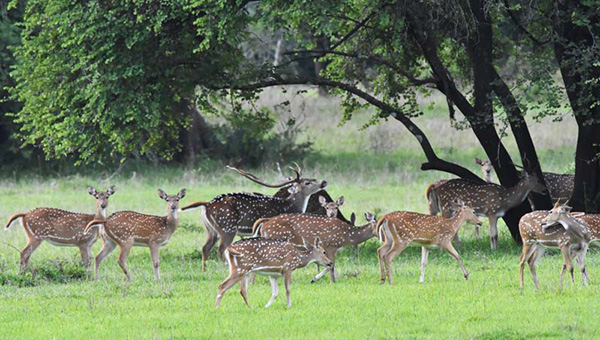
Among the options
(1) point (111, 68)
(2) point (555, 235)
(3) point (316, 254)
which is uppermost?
(1) point (111, 68)

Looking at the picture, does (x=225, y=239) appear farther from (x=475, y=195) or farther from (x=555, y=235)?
(x=555, y=235)

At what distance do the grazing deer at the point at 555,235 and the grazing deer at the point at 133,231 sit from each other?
15.3 ft

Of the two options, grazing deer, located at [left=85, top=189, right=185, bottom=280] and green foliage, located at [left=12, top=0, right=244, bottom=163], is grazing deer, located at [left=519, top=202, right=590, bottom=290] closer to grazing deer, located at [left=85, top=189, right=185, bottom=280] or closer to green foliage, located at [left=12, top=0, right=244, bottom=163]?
grazing deer, located at [left=85, top=189, right=185, bottom=280]

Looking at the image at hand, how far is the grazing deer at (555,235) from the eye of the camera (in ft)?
39.6

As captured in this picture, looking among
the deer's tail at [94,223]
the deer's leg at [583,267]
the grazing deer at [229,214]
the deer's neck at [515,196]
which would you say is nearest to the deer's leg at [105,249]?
the deer's tail at [94,223]

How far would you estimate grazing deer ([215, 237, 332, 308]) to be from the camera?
36.1ft

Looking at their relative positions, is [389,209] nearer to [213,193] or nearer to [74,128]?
[213,193]

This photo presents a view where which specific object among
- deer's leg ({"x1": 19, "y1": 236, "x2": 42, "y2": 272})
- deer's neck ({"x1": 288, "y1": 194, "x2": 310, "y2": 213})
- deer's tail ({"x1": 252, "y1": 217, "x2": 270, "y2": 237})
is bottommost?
deer's leg ({"x1": 19, "y1": 236, "x2": 42, "y2": 272})

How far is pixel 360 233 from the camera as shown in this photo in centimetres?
1396

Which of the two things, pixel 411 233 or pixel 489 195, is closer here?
pixel 411 233

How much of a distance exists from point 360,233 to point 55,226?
4.25m

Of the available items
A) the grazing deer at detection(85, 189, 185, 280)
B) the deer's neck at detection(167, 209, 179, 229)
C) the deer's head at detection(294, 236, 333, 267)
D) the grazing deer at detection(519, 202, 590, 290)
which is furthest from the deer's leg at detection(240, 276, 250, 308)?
the deer's neck at detection(167, 209, 179, 229)

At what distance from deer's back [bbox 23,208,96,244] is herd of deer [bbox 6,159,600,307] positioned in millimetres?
14

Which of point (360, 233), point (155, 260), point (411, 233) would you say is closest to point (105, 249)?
point (155, 260)
